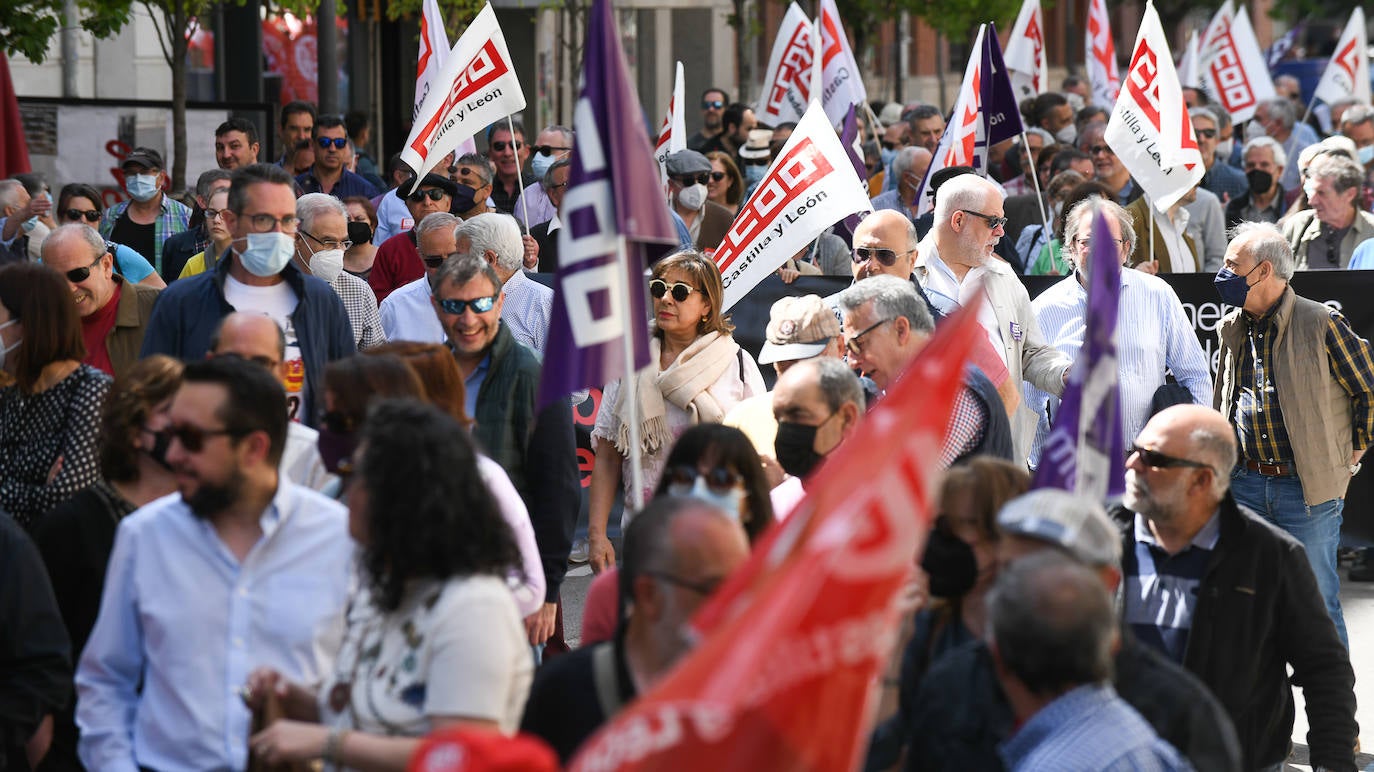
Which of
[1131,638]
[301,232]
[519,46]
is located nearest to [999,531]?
[1131,638]

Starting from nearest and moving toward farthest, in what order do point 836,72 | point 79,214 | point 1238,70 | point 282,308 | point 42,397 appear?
point 42,397 → point 282,308 → point 79,214 → point 836,72 → point 1238,70

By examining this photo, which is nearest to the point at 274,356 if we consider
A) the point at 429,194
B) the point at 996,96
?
the point at 429,194

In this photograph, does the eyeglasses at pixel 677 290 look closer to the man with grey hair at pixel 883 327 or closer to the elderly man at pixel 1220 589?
the man with grey hair at pixel 883 327

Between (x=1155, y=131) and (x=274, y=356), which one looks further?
(x=1155, y=131)

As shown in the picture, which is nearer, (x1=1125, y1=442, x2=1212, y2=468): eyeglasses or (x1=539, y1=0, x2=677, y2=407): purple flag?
(x1=539, y1=0, x2=677, y2=407): purple flag

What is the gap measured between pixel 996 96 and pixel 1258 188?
3670 millimetres

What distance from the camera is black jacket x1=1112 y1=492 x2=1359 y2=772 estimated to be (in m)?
4.93

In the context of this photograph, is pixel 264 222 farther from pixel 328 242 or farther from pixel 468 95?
pixel 468 95

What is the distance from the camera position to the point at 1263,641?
4984 millimetres

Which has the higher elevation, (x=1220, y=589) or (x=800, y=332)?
(x=800, y=332)

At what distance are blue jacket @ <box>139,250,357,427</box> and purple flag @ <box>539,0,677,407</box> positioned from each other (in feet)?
5.43

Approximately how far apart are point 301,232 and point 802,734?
21.3 ft

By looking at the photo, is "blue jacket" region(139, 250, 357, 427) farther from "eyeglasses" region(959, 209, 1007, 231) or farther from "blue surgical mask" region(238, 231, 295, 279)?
"eyeglasses" region(959, 209, 1007, 231)

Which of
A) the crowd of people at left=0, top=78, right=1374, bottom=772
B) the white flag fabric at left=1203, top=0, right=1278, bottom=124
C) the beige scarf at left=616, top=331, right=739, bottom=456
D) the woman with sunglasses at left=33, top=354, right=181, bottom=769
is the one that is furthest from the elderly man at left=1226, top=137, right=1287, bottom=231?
→ the woman with sunglasses at left=33, top=354, right=181, bottom=769
